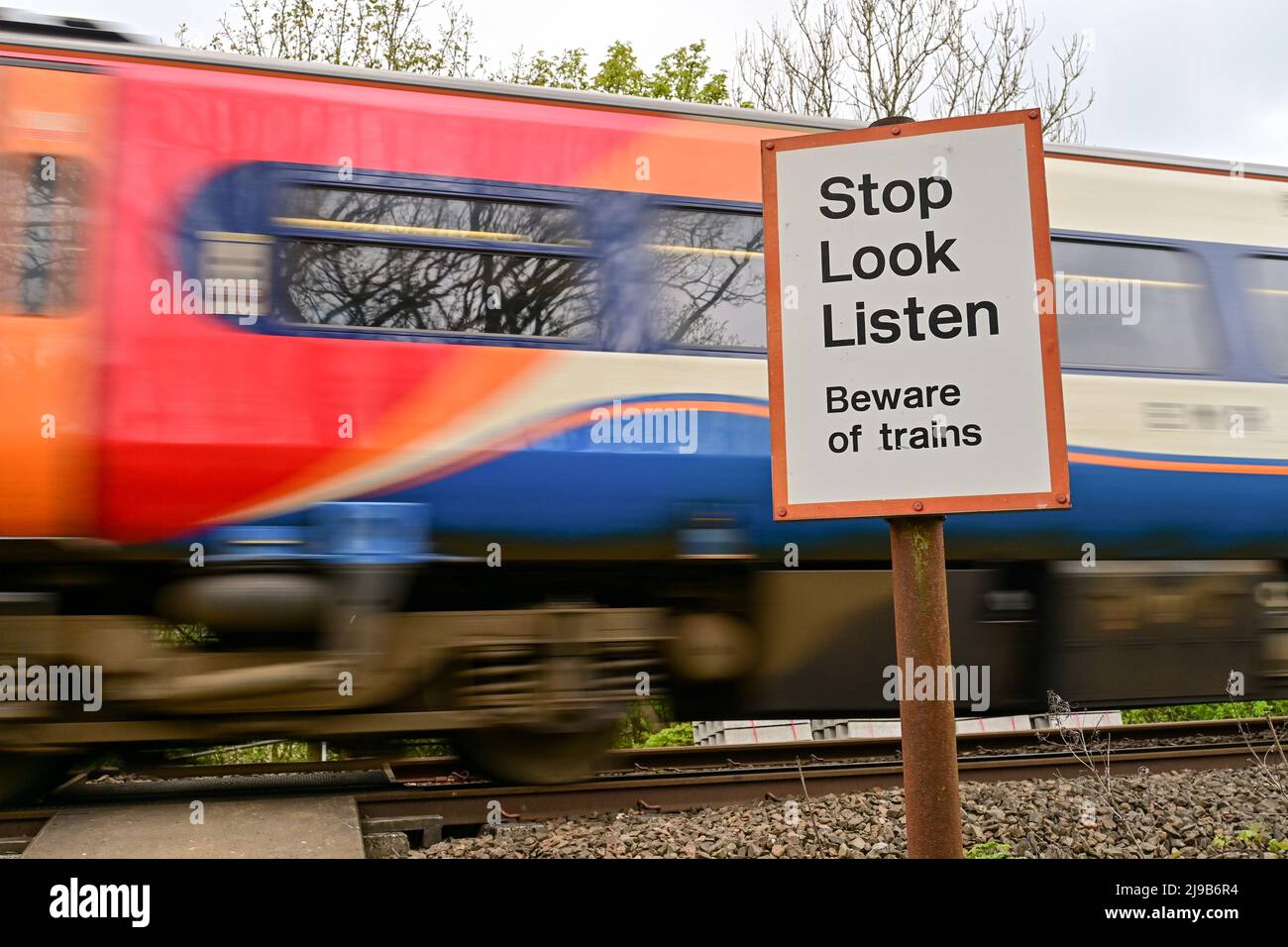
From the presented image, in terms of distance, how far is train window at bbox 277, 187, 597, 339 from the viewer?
500 cm

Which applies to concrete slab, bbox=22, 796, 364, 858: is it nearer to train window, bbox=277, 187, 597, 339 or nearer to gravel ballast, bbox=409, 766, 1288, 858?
gravel ballast, bbox=409, 766, 1288, 858

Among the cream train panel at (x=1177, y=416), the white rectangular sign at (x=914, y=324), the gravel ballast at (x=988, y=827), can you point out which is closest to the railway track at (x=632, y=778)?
the gravel ballast at (x=988, y=827)

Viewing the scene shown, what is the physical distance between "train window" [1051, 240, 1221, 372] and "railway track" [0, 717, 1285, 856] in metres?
2.09

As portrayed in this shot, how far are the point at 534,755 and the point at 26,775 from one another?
2322 millimetres

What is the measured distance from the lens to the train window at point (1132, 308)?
6.06m

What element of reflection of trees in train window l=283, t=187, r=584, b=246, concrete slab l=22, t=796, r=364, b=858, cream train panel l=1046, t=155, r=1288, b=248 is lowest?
concrete slab l=22, t=796, r=364, b=858

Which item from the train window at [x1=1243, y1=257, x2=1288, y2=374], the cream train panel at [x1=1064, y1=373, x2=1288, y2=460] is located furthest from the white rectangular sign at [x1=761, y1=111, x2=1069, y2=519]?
the train window at [x1=1243, y1=257, x2=1288, y2=374]

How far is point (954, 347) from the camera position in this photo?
2.59 meters

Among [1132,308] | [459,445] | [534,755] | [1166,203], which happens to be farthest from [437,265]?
[1166,203]

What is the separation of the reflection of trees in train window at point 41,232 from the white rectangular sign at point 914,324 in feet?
11.1

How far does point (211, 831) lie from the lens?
14.8ft

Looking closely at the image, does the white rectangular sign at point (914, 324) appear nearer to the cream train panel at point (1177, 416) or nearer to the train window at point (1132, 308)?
the cream train panel at point (1177, 416)

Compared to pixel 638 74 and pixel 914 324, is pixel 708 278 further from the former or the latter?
pixel 638 74
